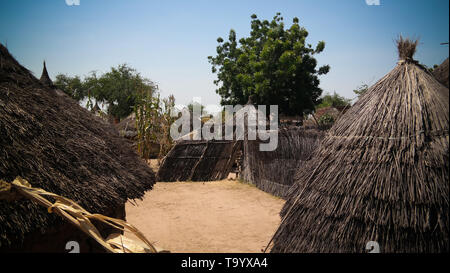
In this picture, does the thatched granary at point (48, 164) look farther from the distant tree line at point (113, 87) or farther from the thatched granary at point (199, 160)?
the distant tree line at point (113, 87)

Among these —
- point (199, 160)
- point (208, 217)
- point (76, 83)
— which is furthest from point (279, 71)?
point (76, 83)

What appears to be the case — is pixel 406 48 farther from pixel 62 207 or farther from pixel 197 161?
pixel 197 161

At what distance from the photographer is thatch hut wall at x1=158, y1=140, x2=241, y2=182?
11.1 metres

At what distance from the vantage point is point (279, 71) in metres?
18.3

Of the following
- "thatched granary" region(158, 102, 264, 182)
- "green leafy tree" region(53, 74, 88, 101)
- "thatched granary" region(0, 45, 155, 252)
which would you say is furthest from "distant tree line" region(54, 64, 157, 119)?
"thatched granary" region(0, 45, 155, 252)

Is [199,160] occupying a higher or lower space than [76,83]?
lower

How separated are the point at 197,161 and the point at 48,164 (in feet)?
28.2

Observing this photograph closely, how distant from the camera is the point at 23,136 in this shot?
2.77 metres

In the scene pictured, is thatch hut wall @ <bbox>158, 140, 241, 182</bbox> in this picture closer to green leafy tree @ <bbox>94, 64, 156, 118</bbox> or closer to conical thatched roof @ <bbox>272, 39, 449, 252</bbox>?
conical thatched roof @ <bbox>272, 39, 449, 252</bbox>

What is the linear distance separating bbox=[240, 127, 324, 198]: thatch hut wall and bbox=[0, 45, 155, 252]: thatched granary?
501 centimetres

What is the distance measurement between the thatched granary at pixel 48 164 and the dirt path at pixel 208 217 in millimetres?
1934

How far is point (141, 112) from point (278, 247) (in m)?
10.7
